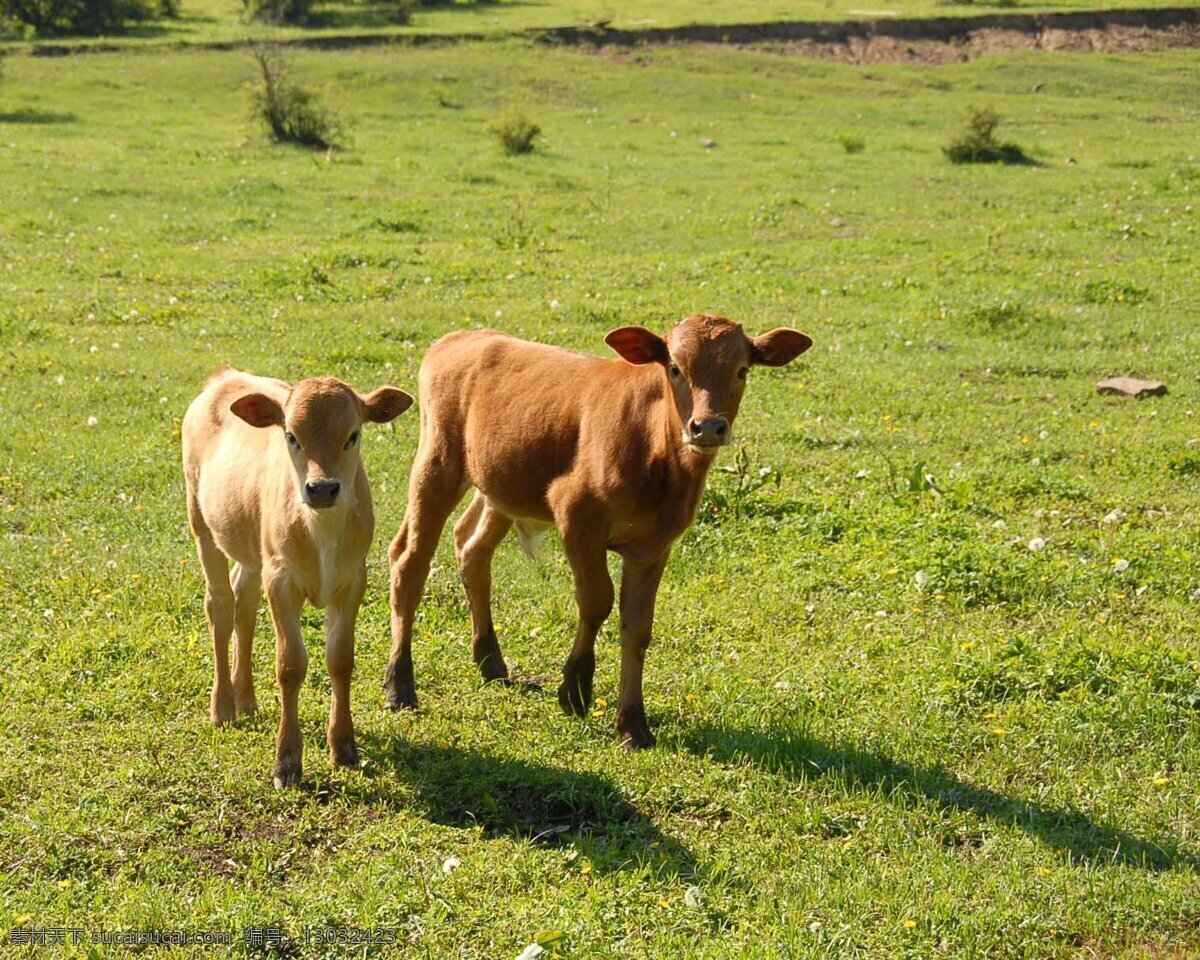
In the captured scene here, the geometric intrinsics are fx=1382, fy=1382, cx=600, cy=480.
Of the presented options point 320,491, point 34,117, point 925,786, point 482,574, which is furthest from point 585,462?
point 34,117

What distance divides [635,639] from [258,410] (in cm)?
225

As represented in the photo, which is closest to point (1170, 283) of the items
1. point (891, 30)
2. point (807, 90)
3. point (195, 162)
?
point (195, 162)

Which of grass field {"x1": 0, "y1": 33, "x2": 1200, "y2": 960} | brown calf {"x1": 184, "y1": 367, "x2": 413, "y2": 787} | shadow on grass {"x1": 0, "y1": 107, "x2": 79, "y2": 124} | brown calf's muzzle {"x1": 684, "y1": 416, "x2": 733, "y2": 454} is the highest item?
shadow on grass {"x1": 0, "y1": 107, "x2": 79, "y2": 124}

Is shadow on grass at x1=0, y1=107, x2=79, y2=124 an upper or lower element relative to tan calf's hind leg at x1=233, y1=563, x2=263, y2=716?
upper

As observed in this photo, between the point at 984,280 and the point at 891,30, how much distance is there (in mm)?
35482

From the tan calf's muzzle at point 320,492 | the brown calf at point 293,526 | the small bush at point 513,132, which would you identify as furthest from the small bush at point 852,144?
the tan calf's muzzle at point 320,492

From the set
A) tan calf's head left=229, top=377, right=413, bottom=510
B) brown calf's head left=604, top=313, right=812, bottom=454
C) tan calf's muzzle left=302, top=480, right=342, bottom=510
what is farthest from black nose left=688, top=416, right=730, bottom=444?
tan calf's muzzle left=302, top=480, right=342, bottom=510

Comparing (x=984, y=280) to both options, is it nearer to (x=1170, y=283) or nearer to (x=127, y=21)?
(x=1170, y=283)

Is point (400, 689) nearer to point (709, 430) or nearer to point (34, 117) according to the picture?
point (709, 430)

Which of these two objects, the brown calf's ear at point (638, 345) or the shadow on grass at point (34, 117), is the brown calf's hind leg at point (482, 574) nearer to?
the brown calf's ear at point (638, 345)

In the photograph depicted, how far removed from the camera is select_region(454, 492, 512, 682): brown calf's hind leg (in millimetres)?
7938

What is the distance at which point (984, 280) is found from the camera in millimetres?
18281

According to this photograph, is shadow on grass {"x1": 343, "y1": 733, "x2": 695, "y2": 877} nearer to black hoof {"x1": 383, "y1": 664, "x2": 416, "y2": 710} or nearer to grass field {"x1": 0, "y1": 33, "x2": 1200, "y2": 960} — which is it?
grass field {"x1": 0, "y1": 33, "x2": 1200, "y2": 960}

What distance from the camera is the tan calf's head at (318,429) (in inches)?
243
